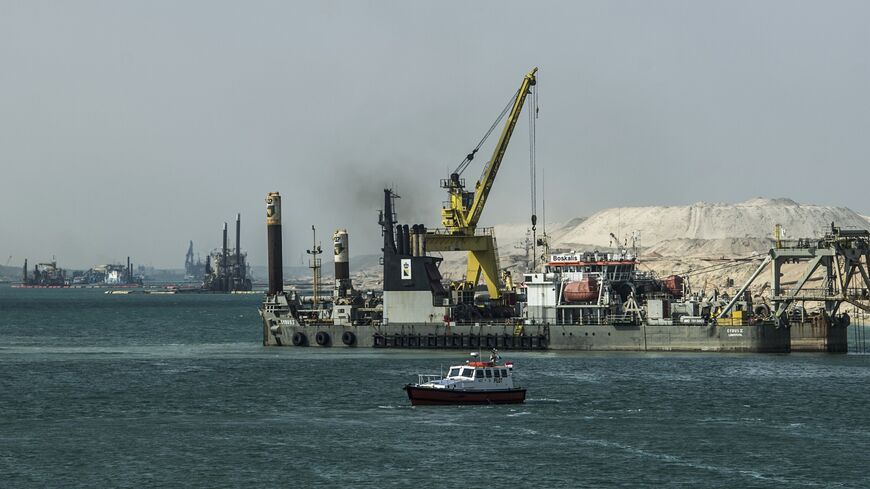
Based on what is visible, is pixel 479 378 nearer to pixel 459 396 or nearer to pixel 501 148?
pixel 459 396

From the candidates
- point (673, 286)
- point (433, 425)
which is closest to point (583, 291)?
point (673, 286)

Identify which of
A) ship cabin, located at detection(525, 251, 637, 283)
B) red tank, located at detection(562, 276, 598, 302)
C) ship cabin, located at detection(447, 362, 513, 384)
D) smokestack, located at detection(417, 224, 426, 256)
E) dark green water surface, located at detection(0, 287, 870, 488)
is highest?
smokestack, located at detection(417, 224, 426, 256)

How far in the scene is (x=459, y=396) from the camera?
73250 millimetres

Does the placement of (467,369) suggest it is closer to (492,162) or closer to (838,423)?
(838,423)

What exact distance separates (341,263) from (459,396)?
70.5 m

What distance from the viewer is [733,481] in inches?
2067

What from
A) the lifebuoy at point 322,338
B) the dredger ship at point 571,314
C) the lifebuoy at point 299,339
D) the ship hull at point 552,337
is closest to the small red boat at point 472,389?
the ship hull at point 552,337

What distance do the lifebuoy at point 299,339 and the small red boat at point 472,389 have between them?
47.4 metres

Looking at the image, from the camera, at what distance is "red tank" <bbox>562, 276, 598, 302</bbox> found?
107312 mm

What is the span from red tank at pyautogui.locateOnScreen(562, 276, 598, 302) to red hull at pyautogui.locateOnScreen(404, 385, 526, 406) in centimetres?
3467

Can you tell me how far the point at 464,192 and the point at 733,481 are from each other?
247ft

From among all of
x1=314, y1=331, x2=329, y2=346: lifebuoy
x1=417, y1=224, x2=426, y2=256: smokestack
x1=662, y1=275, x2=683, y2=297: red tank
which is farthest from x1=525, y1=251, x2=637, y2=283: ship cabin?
x1=314, y1=331, x2=329, y2=346: lifebuoy

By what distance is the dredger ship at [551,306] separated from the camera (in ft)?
337

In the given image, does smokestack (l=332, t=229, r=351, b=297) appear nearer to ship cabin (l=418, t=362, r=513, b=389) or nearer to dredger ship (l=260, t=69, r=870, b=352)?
dredger ship (l=260, t=69, r=870, b=352)
